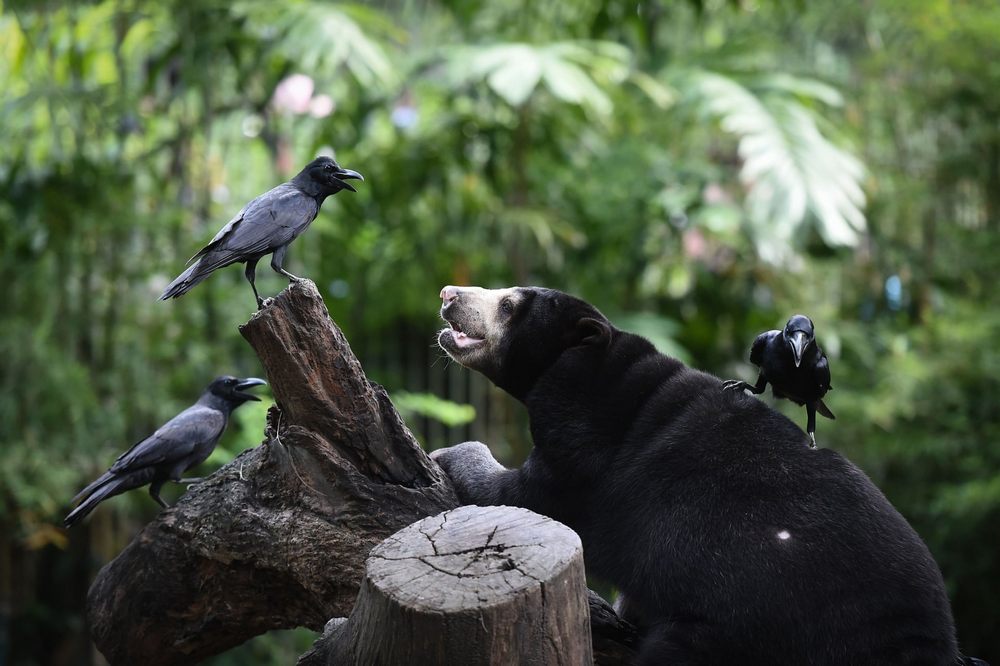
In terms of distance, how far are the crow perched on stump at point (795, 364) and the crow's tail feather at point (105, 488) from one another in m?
1.71

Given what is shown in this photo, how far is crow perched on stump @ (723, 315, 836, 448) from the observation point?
113 inches

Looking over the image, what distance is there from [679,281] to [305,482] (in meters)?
4.42

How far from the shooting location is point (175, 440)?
9.89ft

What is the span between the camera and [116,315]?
20.0 feet

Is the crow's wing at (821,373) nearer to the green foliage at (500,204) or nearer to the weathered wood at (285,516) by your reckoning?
the weathered wood at (285,516)

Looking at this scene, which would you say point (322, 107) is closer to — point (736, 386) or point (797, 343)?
point (736, 386)

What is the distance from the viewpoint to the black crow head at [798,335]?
2816 millimetres

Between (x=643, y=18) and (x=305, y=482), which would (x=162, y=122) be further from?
(x=305, y=482)

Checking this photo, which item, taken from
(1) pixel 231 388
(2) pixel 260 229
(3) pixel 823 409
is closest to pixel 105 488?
(1) pixel 231 388

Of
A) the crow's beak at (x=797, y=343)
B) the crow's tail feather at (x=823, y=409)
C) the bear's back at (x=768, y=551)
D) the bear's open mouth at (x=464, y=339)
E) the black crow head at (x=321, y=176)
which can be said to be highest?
the black crow head at (x=321, y=176)

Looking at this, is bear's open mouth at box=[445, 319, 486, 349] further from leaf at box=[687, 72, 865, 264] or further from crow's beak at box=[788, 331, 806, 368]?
leaf at box=[687, 72, 865, 264]

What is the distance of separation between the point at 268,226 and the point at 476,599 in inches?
46.0

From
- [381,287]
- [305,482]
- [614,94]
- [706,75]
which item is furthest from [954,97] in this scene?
[305,482]

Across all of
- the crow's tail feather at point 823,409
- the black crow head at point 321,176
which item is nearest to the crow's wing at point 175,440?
the black crow head at point 321,176
